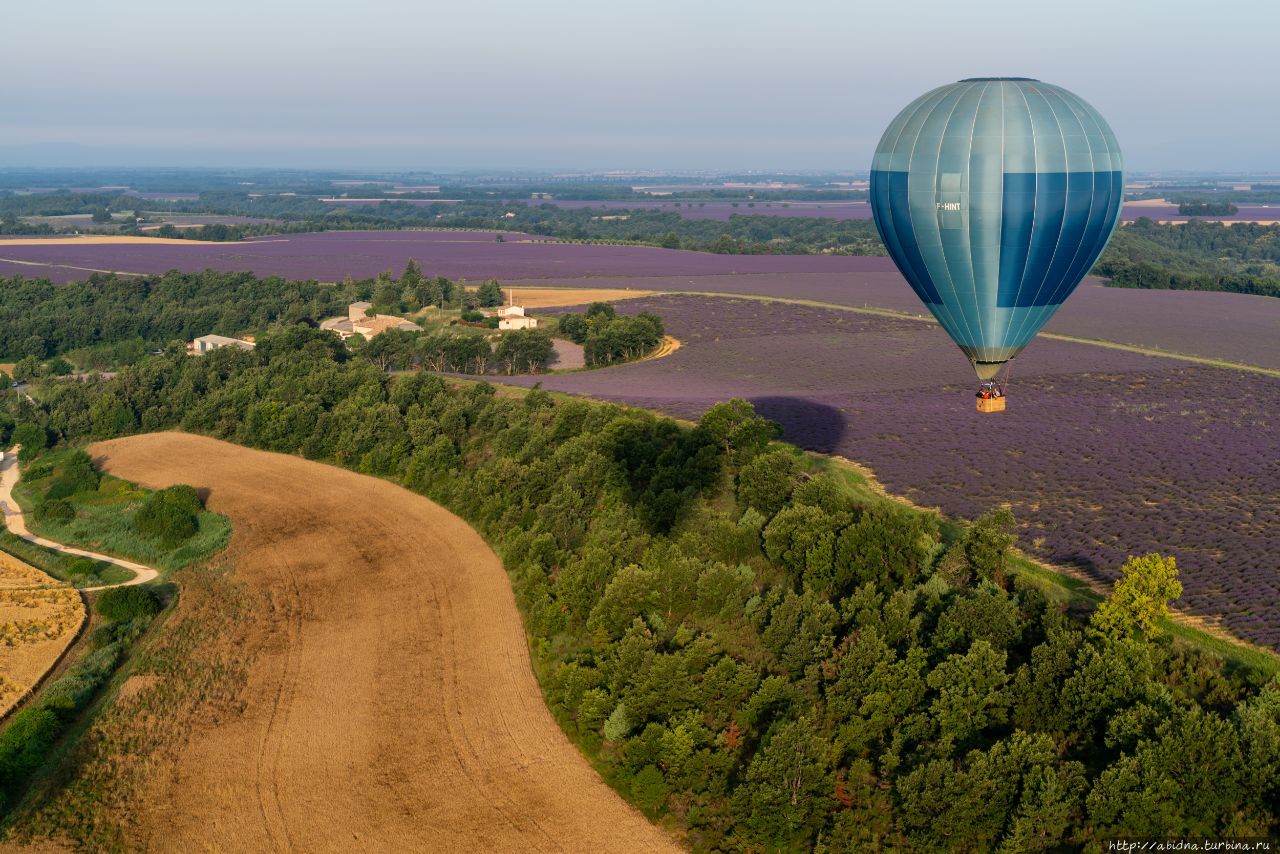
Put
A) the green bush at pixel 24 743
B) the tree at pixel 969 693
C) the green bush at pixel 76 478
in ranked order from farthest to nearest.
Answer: the green bush at pixel 76 478 → the green bush at pixel 24 743 → the tree at pixel 969 693

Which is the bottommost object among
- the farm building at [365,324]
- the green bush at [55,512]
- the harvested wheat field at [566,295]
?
the green bush at [55,512]

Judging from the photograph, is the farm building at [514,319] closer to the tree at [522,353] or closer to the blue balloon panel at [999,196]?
the tree at [522,353]

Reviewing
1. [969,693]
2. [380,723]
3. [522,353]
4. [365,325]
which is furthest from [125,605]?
[365,325]

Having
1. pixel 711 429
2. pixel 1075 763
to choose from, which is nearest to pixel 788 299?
pixel 711 429

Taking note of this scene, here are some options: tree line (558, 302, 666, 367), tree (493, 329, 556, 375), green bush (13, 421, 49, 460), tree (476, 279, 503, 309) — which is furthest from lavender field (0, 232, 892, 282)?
green bush (13, 421, 49, 460)

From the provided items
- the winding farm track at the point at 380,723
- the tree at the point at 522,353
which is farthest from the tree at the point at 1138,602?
the tree at the point at 522,353

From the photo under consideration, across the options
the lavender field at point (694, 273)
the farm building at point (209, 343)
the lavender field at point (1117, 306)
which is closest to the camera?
the lavender field at point (1117, 306)
